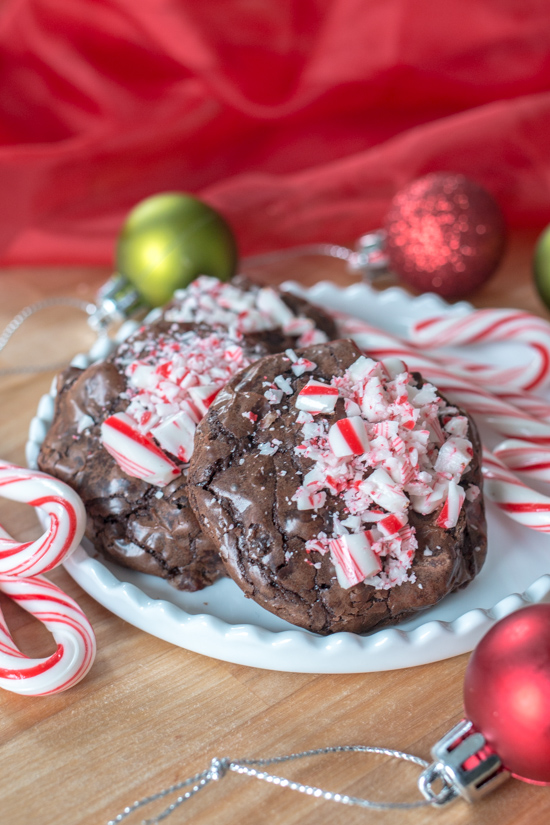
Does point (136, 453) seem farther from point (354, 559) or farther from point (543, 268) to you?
point (543, 268)

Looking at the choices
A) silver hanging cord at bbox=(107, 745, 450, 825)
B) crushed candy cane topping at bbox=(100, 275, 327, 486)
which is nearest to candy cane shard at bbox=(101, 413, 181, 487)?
crushed candy cane topping at bbox=(100, 275, 327, 486)

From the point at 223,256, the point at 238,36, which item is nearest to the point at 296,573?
the point at 223,256

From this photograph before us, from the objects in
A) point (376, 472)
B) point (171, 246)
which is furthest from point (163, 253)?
point (376, 472)

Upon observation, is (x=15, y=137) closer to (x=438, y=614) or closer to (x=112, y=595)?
(x=112, y=595)

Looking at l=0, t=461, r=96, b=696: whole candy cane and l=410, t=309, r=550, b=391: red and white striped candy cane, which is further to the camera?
l=410, t=309, r=550, b=391: red and white striped candy cane

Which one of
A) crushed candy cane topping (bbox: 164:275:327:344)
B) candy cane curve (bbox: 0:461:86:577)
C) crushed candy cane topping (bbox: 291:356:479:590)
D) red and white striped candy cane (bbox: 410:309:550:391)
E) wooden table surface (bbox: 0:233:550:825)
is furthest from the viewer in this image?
red and white striped candy cane (bbox: 410:309:550:391)

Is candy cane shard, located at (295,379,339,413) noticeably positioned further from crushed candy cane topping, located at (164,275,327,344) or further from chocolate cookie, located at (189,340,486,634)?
crushed candy cane topping, located at (164,275,327,344)

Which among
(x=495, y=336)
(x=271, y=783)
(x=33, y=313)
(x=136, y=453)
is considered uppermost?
(x=136, y=453)
